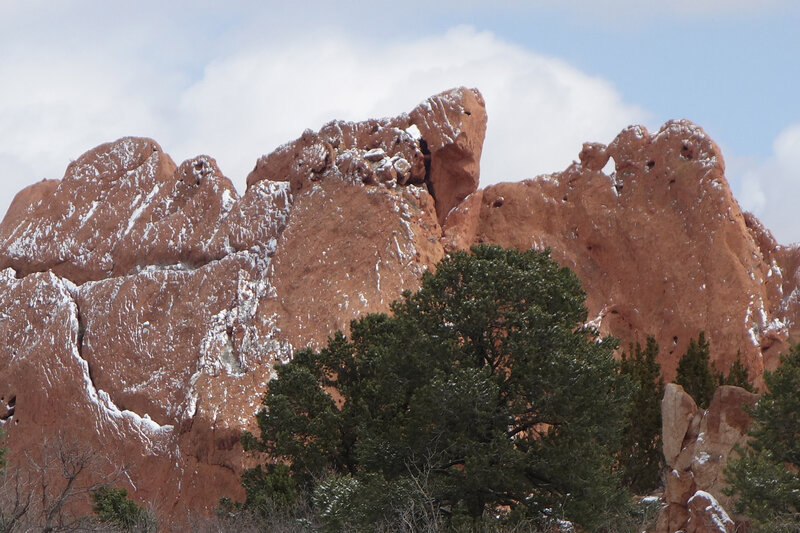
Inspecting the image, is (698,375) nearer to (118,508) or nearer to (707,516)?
(707,516)

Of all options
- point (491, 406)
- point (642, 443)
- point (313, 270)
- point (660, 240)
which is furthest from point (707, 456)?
point (313, 270)

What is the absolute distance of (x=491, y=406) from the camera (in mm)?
20328

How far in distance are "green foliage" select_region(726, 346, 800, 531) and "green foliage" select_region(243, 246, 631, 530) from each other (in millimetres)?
2151

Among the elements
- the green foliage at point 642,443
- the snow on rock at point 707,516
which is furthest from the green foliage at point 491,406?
the green foliage at point 642,443

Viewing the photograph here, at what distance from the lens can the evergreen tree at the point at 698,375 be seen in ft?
100

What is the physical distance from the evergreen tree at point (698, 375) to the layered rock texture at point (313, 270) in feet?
5.43

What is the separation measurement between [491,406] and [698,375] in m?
12.3

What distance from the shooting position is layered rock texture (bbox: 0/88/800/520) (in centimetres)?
3250

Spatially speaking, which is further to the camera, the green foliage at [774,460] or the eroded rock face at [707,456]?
the eroded rock face at [707,456]

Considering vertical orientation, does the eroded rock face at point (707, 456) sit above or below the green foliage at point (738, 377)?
below

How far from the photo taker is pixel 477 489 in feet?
67.4

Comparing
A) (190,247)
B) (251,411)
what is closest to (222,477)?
(251,411)

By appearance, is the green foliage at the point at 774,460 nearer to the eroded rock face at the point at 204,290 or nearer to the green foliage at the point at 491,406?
the green foliage at the point at 491,406

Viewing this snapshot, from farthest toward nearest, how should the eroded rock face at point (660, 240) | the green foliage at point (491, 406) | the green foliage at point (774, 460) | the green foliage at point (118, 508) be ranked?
the eroded rock face at point (660, 240) < the green foliage at point (118, 508) < the green foliage at point (491, 406) < the green foliage at point (774, 460)
